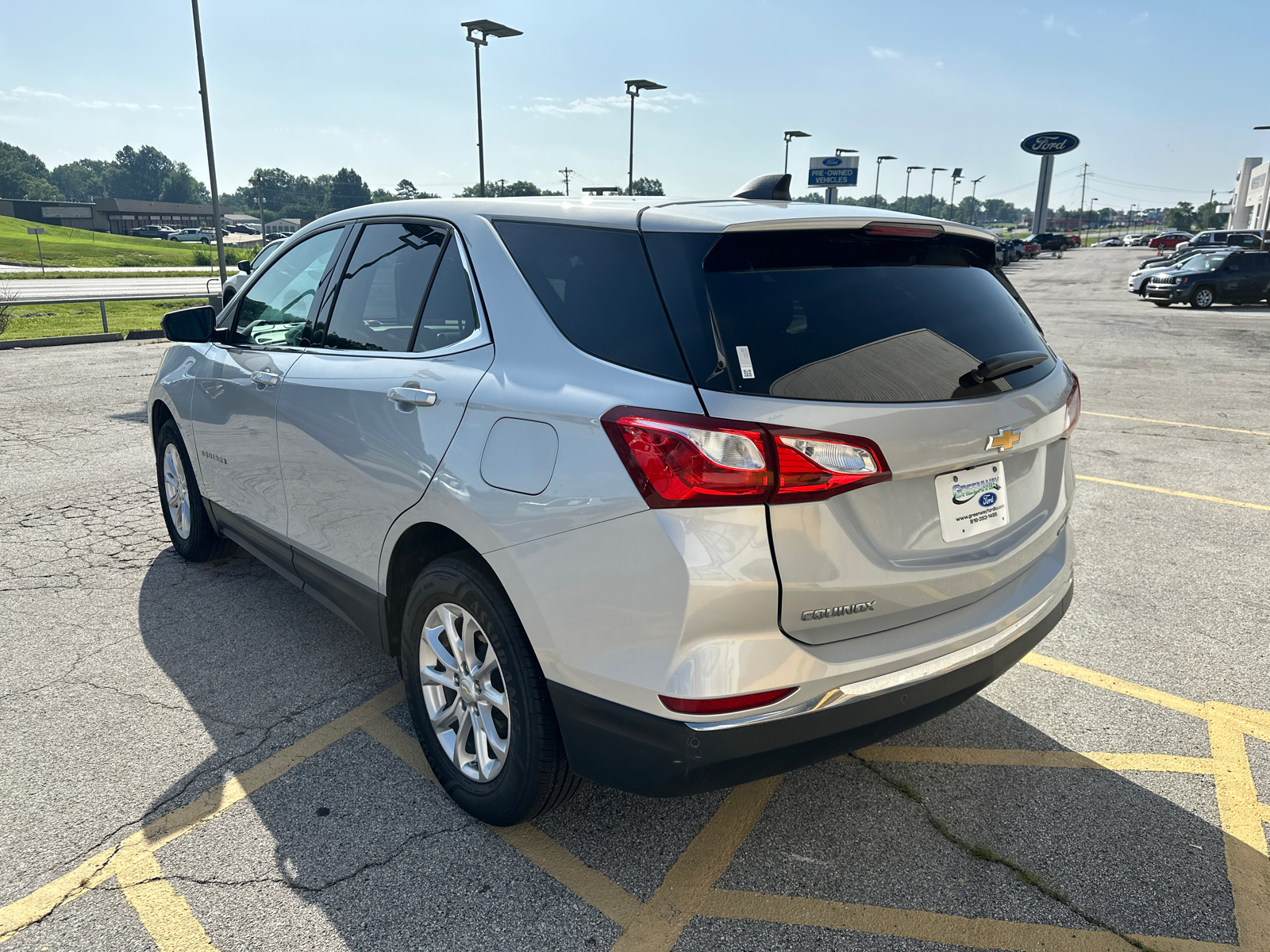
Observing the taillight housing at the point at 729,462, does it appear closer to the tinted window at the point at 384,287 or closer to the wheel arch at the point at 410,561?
the wheel arch at the point at 410,561

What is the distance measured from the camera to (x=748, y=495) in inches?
75.3

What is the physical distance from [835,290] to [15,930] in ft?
8.67

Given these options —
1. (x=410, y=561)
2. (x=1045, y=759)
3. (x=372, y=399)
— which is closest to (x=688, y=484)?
(x=410, y=561)

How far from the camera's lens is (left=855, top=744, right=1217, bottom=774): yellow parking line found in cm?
293

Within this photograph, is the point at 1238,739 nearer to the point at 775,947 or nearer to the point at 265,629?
the point at 775,947

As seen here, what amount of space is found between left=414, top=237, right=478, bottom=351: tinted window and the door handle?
0.51 feet

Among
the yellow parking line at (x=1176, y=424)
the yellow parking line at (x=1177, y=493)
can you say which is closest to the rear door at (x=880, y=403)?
the yellow parking line at (x=1177, y=493)

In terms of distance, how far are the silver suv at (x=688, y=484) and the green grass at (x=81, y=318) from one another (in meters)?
16.4

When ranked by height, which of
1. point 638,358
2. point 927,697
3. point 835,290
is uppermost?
point 835,290

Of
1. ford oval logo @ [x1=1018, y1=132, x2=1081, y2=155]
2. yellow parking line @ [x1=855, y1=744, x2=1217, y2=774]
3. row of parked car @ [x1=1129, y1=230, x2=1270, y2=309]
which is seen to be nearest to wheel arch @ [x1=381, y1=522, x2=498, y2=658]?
yellow parking line @ [x1=855, y1=744, x2=1217, y2=774]

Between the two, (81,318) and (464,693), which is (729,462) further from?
(81,318)

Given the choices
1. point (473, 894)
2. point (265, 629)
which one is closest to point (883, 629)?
point (473, 894)

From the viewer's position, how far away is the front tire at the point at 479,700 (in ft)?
7.54

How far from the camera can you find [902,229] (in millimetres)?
2400
